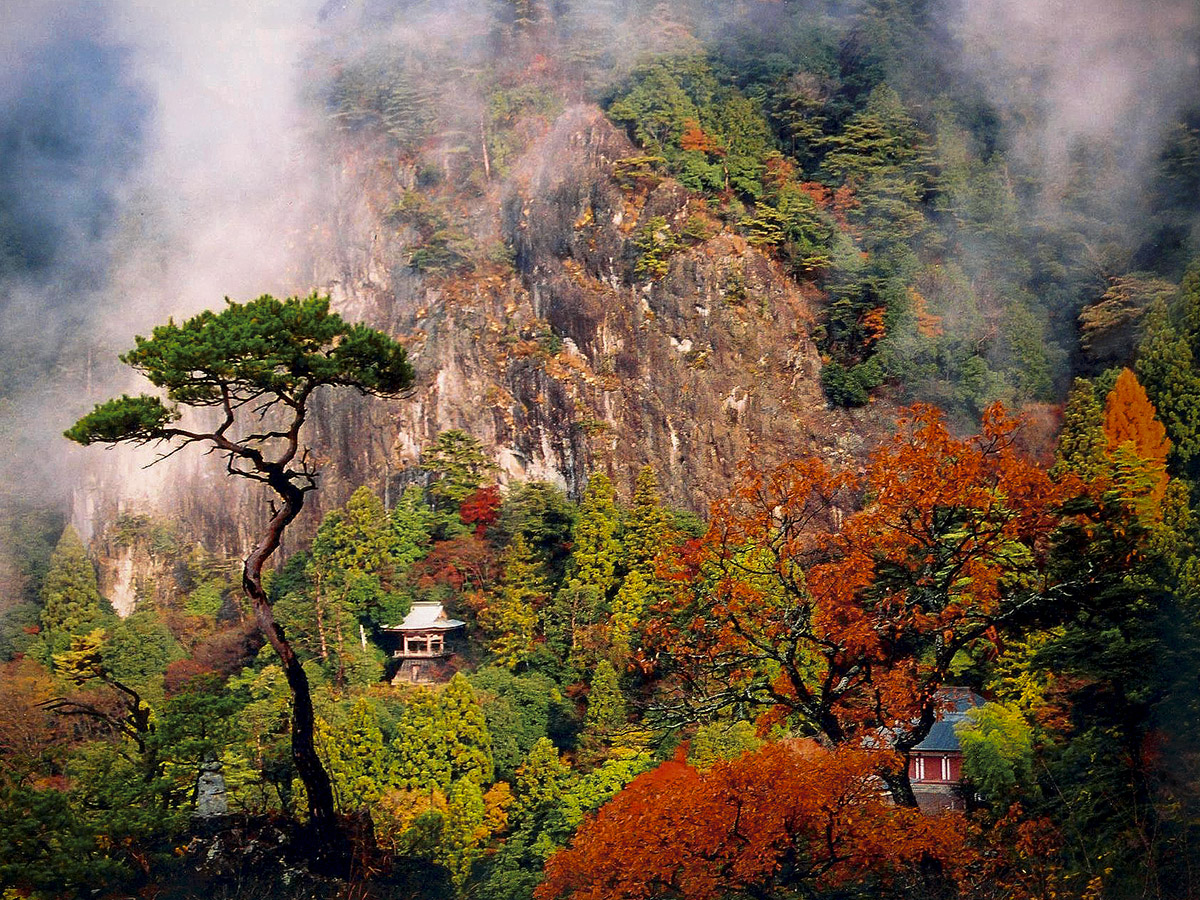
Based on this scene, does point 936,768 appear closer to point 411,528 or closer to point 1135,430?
point 1135,430

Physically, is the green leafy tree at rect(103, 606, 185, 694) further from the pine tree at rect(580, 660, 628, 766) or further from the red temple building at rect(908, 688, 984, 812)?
the red temple building at rect(908, 688, 984, 812)

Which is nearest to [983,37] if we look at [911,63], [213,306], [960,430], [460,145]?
[911,63]

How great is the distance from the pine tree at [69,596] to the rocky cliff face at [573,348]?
2987 millimetres

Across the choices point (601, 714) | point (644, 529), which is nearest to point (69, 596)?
point (644, 529)

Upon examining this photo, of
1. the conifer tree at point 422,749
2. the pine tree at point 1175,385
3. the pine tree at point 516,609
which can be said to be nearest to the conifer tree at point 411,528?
the pine tree at point 516,609

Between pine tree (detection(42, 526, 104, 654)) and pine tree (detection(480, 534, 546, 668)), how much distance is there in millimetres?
9880

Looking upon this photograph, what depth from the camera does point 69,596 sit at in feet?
102

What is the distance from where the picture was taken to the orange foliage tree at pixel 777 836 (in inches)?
474

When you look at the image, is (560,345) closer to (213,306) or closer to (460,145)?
(460,145)

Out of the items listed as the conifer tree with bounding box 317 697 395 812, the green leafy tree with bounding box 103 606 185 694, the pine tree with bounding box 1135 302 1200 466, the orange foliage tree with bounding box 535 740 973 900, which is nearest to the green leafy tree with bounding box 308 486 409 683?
the green leafy tree with bounding box 103 606 185 694

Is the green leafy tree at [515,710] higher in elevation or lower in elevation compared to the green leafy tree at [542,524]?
lower

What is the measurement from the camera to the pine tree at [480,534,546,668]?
24453mm

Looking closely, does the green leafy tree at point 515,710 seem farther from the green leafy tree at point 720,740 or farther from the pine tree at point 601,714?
the green leafy tree at point 720,740

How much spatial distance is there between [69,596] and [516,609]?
11.8m
